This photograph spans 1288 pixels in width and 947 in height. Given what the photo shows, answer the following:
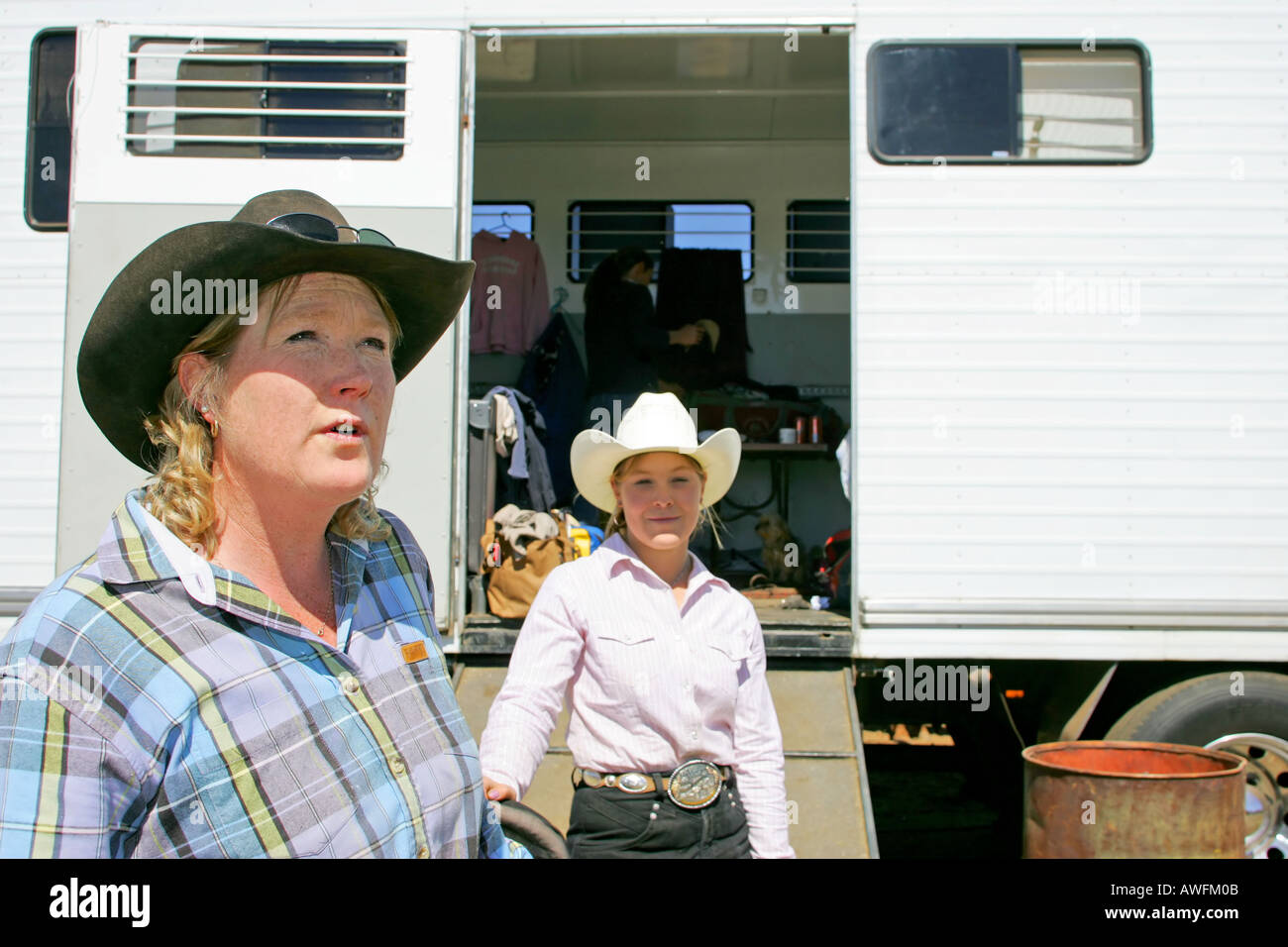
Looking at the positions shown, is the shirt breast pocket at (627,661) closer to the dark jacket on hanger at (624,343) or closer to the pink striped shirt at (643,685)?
the pink striped shirt at (643,685)

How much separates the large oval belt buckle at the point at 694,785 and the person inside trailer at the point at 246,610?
66 cm

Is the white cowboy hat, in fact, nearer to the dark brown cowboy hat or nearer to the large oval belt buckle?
the large oval belt buckle

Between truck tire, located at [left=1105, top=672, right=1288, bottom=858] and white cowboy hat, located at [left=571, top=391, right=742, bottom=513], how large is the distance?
201 centimetres

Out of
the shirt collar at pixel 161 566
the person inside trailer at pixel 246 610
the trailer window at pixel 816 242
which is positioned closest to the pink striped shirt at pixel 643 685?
the person inside trailer at pixel 246 610

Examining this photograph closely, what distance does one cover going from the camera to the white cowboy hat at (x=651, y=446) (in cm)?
249

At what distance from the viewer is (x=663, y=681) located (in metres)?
2.24

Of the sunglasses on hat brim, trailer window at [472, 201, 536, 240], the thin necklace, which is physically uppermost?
trailer window at [472, 201, 536, 240]

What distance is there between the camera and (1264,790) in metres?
3.49

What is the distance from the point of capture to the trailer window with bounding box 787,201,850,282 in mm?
5883

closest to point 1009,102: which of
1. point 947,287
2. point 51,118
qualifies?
point 947,287

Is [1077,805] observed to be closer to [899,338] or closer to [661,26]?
[899,338]

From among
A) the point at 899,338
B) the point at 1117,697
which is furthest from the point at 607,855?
the point at 1117,697

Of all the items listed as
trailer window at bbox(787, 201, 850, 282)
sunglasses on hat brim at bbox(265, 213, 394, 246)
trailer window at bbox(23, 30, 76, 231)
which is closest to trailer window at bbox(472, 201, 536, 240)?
trailer window at bbox(787, 201, 850, 282)

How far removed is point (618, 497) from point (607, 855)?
0.91 metres
